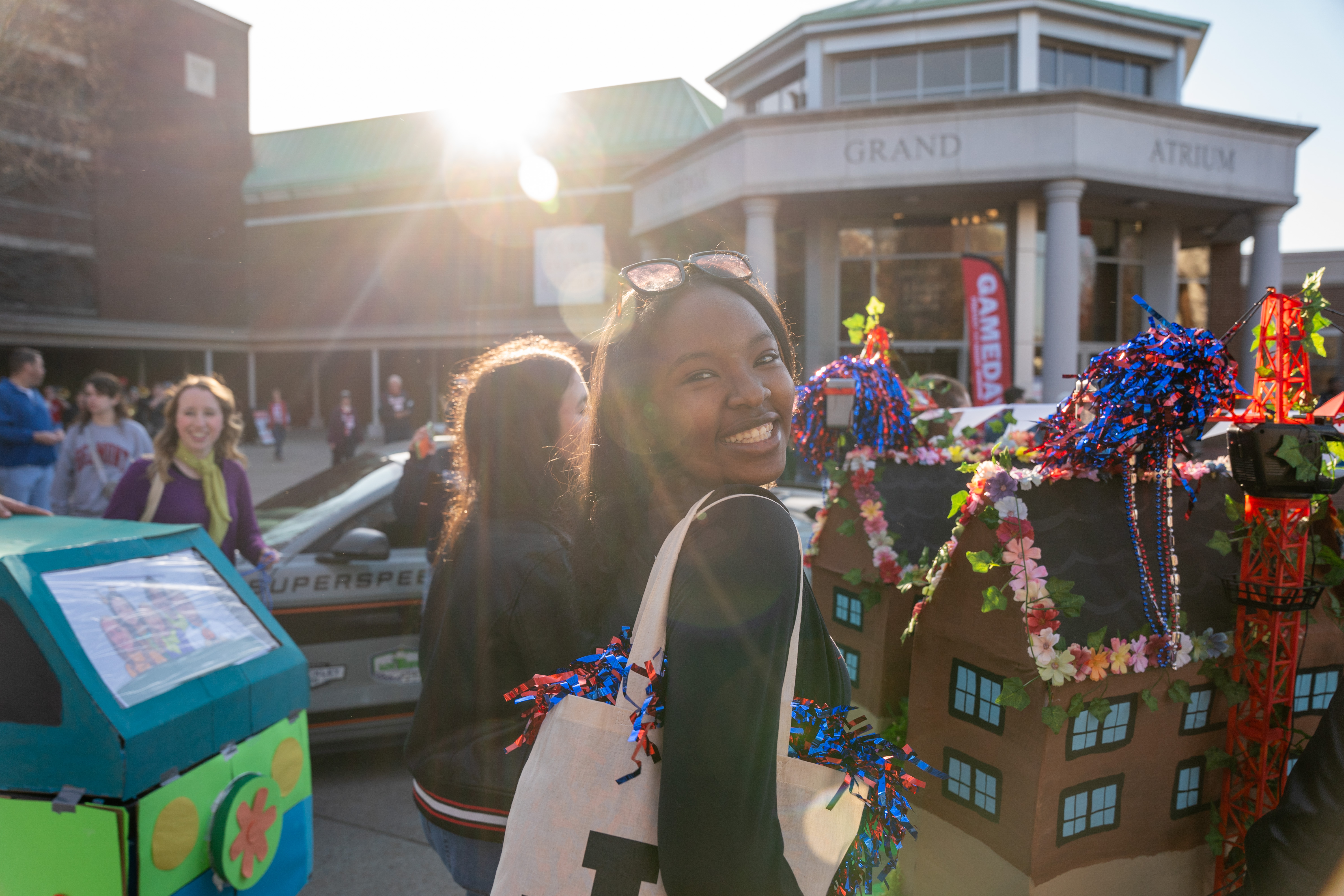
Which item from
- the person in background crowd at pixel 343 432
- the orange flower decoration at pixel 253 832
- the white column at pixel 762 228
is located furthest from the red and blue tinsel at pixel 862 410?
the white column at pixel 762 228

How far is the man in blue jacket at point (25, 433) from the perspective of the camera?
666 centimetres

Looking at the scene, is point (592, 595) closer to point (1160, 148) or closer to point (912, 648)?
point (912, 648)

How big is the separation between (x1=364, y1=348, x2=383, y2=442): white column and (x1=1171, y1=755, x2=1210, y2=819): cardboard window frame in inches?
1048

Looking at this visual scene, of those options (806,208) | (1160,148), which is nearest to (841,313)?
(806,208)

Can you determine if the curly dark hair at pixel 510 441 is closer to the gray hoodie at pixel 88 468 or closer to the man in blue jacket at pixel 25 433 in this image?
the gray hoodie at pixel 88 468

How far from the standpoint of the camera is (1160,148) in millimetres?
14336

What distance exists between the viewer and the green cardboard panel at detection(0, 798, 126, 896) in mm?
1875

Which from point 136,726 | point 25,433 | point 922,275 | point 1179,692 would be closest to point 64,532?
point 136,726

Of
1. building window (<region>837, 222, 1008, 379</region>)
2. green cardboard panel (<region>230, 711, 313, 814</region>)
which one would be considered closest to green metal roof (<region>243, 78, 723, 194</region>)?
building window (<region>837, 222, 1008, 379</region>)

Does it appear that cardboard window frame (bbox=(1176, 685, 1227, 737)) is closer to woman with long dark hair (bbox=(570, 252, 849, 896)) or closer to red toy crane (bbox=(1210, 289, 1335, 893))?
red toy crane (bbox=(1210, 289, 1335, 893))

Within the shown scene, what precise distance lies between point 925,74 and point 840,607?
16731 millimetres

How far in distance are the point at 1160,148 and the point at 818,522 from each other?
1544 centimetres

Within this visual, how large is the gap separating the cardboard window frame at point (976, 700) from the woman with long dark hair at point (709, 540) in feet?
2.48

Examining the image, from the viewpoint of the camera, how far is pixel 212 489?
12.5 feet
